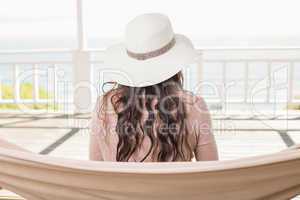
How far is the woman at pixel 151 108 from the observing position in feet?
4.53

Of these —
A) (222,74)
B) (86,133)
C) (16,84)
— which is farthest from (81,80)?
(222,74)

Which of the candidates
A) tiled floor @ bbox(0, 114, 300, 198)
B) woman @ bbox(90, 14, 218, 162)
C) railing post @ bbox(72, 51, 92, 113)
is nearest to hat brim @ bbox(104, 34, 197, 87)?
woman @ bbox(90, 14, 218, 162)

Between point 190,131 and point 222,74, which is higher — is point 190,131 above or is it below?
below

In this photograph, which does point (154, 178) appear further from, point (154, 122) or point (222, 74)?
point (222, 74)

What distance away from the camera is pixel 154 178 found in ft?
3.17

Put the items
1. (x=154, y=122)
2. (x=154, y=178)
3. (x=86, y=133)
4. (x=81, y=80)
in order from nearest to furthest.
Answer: (x=154, y=178), (x=154, y=122), (x=86, y=133), (x=81, y=80)

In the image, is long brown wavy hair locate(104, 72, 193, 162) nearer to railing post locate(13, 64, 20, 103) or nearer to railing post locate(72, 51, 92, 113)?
railing post locate(72, 51, 92, 113)

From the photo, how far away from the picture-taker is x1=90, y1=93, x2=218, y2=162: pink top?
1.39 m

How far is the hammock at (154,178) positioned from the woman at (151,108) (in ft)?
1.19

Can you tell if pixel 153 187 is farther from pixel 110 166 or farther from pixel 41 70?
pixel 41 70

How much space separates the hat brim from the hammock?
17.8 inches

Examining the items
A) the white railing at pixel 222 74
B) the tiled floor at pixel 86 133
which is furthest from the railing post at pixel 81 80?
the tiled floor at pixel 86 133

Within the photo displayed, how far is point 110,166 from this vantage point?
966mm

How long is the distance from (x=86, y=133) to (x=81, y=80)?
4.56ft
